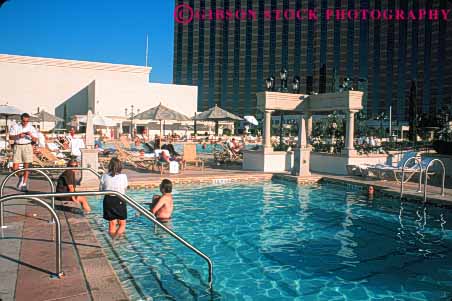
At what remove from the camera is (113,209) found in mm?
5250

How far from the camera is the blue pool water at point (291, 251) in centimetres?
429

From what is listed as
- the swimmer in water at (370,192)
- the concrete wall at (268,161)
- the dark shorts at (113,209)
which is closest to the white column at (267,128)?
the concrete wall at (268,161)

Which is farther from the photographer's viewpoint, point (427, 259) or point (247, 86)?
point (247, 86)

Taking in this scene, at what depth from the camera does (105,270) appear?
12.6ft

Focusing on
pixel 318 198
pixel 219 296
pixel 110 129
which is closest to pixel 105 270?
pixel 219 296

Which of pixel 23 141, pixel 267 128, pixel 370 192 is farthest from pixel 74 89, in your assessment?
pixel 370 192

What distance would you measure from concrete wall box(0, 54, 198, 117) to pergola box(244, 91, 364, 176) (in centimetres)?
4177

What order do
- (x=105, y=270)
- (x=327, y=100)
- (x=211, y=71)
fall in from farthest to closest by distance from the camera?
1. (x=211, y=71)
2. (x=327, y=100)
3. (x=105, y=270)

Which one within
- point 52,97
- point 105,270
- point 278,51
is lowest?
point 105,270

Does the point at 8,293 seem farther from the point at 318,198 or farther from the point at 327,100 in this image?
the point at 327,100

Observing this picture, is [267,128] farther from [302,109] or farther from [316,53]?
[316,53]

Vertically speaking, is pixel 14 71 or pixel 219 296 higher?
pixel 14 71

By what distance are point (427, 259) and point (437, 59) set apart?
6462 cm
